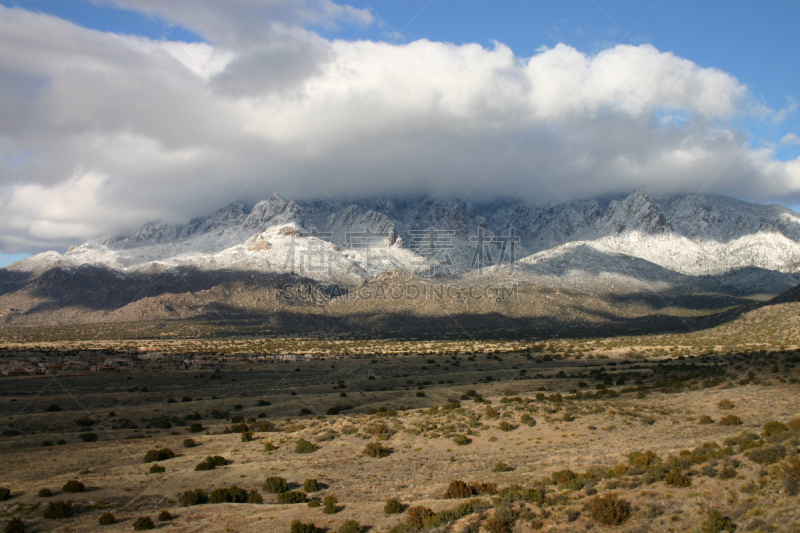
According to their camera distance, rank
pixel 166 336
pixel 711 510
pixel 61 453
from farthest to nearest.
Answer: pixel 166 336 → pixel 61 453 → pixel 711 510

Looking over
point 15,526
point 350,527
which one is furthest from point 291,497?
point 15,526

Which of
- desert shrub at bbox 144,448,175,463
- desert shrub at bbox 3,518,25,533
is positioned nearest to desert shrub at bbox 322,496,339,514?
desert shrub at bbox 3,518,25,533

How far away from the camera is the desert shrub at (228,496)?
2395 cm

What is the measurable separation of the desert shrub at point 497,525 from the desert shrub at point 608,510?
3.29m

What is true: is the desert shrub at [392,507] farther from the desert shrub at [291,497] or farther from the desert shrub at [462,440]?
the desert shrub at [462,440]

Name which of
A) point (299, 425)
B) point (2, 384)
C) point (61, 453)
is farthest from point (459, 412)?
point (2, 384)

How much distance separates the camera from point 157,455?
31375 mm

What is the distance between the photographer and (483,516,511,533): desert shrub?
18016 millimetres

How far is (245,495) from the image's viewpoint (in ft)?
80.1

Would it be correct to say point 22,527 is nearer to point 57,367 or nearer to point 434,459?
point 434,459

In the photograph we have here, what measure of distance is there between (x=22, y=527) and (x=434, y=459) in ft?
67.0

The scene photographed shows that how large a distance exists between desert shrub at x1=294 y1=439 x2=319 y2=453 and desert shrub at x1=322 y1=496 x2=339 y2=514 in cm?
995

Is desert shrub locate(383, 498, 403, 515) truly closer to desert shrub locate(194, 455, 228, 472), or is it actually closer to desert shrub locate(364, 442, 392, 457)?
desert shrub locate(364, 442, 392, 457)

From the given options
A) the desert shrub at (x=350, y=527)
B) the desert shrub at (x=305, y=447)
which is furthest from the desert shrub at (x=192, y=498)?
the desert shrub at (x=305, y=447)
